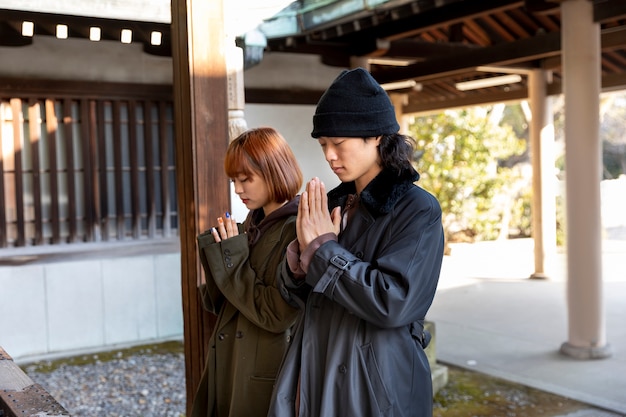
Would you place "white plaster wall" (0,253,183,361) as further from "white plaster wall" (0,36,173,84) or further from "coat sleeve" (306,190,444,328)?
"coat sleeve" (306,190,444,328)

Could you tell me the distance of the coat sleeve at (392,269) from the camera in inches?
70.8

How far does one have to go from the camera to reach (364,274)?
5.98 ft

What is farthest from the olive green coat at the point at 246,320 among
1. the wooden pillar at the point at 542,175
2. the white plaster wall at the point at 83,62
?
the wooden pillar at the point at 542,175

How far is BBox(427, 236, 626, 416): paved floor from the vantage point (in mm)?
5598

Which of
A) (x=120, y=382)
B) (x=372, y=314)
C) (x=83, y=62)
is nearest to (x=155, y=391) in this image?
(x=120, y=382)

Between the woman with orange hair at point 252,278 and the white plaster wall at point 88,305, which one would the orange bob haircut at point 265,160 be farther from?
the white plaster wall at point 88,305

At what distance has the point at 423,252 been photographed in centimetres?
185

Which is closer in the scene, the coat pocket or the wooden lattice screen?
the coat pocket

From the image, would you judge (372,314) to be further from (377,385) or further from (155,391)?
(155,391)

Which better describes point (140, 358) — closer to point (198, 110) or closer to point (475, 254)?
point (198, 110)

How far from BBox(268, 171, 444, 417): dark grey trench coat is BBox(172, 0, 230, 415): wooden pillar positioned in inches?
38.3

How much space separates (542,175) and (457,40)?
258 centimetres

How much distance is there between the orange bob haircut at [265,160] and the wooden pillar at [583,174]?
168 inches

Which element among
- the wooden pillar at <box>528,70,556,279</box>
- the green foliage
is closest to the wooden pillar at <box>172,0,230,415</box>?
the wooden pillar at <box>528,70,556,279</box>
